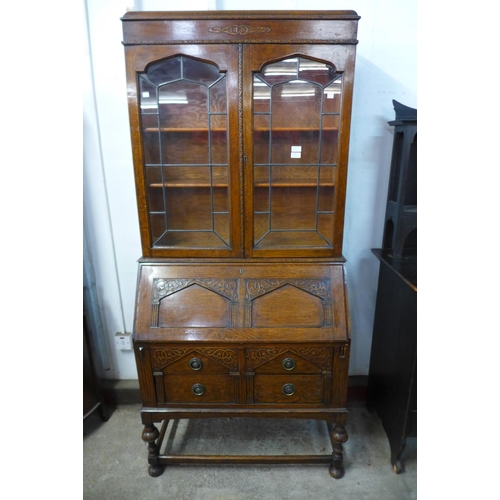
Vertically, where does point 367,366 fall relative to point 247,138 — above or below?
below

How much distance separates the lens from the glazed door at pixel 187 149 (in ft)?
4.41

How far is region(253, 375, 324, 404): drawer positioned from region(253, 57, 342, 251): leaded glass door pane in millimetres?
597

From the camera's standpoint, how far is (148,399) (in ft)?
5.01

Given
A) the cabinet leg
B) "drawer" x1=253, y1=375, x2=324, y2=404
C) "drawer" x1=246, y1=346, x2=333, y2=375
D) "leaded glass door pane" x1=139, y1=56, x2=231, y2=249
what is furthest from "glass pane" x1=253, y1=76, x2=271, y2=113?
the cabinet leg

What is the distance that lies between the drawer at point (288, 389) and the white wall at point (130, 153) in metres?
0.63

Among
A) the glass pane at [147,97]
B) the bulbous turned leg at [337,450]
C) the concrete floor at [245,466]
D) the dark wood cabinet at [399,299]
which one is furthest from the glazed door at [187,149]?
the concrete floor at [245,466]

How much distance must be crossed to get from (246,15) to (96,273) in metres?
1.53

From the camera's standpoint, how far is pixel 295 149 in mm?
1523

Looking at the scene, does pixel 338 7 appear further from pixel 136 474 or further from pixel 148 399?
pixel 136 474

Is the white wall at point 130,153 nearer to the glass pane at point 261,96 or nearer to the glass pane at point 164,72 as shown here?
the glass pane at point 164,72

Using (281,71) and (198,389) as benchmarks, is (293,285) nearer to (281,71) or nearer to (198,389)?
(198,389)

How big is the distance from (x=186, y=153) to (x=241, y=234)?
1.54 ft

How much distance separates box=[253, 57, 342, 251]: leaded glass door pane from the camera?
4.56 feet
